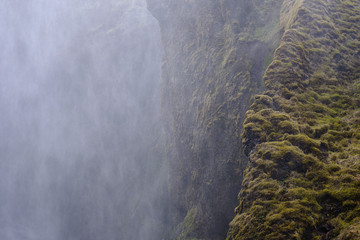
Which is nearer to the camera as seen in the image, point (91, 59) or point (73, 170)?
point (73, 170)

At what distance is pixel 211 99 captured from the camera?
3184cm

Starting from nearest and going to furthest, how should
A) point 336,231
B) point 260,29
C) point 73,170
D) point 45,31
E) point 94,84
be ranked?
point 336,231 → point 260,29 → point 73,170 → point 94,84 → point 45,31

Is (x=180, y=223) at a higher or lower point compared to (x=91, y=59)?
lower

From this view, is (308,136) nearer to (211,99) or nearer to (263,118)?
(263,118)

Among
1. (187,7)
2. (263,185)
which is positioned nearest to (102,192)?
(187,7)

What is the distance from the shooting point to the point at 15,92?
74938 millimetres

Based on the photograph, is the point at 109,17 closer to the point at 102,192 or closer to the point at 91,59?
the point at 91,59

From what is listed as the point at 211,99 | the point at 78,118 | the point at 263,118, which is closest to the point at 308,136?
the point at 263,118

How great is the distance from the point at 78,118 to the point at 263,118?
2381 inches

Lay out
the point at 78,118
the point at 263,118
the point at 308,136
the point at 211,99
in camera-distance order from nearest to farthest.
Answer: the point at 308,136 → the point at 263,118 → the point at 211,99 → the point at 78,118

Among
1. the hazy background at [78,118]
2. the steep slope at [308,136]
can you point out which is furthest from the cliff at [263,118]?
the hazy background at [78,118]

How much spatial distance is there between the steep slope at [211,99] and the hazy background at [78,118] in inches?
458

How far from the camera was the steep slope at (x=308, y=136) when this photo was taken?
437 inches

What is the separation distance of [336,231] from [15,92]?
8401cm
